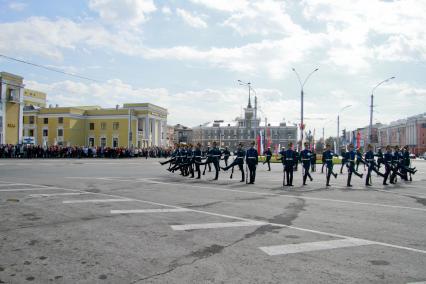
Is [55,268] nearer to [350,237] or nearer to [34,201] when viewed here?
[350,237]

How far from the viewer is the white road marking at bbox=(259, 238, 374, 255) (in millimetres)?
5680

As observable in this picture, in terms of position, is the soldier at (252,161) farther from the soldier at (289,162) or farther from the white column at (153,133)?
the white column at (153,133)

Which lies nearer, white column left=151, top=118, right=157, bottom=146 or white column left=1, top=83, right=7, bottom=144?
white column left=1, top=83, right=7, bottom=144

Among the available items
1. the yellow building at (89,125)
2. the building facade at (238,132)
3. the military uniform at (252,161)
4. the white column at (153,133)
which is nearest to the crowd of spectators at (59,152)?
the yellow building at (89,125)

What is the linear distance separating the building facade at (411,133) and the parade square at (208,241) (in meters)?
129

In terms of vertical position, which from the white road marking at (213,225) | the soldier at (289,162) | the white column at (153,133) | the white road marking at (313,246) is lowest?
the white road marking at (313,246)

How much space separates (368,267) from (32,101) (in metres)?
114

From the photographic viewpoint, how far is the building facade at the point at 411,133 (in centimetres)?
12600

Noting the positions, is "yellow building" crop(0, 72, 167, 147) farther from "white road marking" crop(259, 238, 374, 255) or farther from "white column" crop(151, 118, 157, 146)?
"white road marking" crop(259, 238, 374, 255)

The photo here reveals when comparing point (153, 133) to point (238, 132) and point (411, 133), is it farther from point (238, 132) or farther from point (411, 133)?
point (411, 133)

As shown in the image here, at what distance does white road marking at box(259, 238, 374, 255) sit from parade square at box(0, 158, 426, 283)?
16mm

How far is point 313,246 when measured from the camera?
5.99 m

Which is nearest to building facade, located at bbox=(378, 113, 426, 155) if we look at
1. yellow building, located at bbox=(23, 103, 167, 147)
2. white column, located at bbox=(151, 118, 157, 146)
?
white column, located at bbox=(151, 118, 157, 146)

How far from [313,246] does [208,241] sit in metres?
1.73
